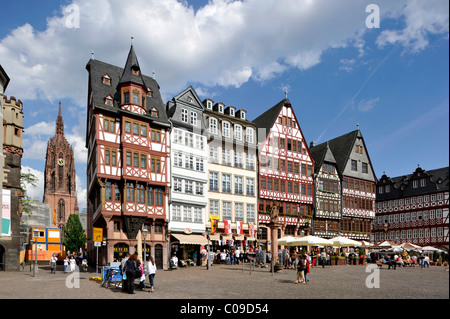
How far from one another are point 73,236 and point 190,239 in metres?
72.4

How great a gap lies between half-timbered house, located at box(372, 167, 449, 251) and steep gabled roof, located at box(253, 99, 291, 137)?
29.2 m

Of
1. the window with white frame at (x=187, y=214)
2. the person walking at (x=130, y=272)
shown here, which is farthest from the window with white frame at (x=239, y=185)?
the person walking at (x=130, y=272)

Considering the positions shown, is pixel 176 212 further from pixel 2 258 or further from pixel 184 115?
pixel 2 258

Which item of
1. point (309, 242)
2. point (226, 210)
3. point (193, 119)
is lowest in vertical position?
point (309, 242)

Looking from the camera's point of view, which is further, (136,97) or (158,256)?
(136,97)

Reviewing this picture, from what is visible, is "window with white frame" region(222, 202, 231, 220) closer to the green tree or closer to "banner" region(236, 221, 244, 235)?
"banner" region(236, 221, 244, 235)

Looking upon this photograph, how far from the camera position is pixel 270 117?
52844mm

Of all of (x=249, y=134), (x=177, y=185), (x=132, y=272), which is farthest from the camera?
(x=249, y=134)

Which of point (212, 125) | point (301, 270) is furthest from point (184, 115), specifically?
point (301, 270)

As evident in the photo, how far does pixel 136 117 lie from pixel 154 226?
9.38m

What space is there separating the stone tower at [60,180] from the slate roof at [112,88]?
10070 centimetres

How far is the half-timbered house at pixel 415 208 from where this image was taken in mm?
67375

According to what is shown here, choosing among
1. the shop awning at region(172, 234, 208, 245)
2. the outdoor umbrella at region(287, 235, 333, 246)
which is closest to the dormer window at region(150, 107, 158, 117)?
the shop awning at region(172, 234, 208, 245)

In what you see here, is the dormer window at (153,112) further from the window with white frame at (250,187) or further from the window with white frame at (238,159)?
the window with white frame at (250,187)
